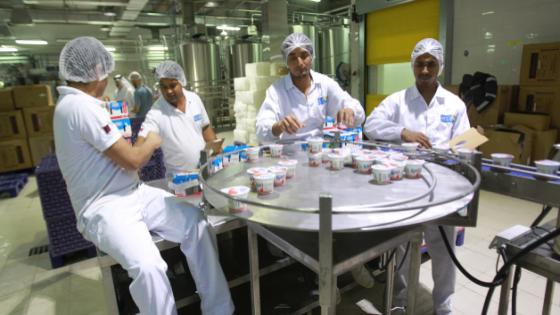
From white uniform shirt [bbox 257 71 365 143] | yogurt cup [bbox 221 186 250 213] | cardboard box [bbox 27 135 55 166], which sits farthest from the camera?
cardboard box [bbox 27 135 55 166]

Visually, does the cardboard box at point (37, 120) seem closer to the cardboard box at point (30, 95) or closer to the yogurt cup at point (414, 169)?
the cardboard box at point (30, 95)

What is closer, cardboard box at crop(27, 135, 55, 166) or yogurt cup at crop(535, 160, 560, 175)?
yogurt cup at crop(535, 160, 560, 175)

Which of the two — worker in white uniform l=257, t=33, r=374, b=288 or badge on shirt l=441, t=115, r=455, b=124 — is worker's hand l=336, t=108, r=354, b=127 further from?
badge on shirt l=441, t=115, r=455, b=124

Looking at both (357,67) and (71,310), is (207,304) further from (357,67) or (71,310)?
(357,67)

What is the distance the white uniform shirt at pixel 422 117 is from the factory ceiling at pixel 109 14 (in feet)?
18.7

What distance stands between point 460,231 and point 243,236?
1.72m

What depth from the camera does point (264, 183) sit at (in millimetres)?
1157

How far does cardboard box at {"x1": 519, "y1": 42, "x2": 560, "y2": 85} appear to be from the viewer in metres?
3.33

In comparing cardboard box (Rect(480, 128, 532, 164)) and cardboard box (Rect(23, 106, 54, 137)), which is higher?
cardboard box (Rect(23, 106, 54, 137))

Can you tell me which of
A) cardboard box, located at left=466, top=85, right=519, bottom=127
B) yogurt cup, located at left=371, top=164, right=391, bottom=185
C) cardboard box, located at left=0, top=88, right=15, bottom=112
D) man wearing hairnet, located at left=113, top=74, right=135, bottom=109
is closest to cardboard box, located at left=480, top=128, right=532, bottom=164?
cardboard box, located at left=466, top=85, right=519, bottom=127

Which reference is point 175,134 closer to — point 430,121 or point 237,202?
point 237,202

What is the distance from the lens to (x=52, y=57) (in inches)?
418

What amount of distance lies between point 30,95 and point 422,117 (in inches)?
232

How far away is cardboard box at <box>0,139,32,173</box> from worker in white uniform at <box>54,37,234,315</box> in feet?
15.9
